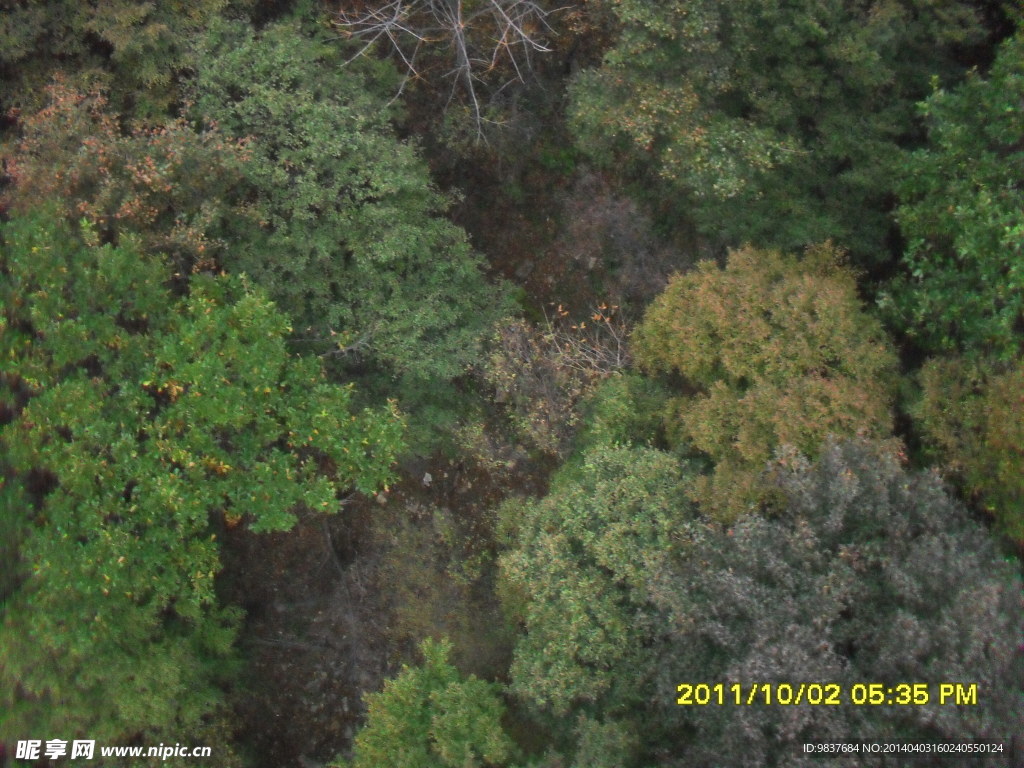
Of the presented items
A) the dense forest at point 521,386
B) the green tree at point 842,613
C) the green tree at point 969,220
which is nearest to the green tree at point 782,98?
the dense forest at point 521,386

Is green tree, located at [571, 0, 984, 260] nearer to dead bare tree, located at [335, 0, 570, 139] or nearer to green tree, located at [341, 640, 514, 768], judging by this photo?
dead bare tree, located at [335, 0, 570, 139]

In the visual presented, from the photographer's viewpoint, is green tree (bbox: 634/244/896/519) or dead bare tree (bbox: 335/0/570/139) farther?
dead bare tree (bbox: 335/0/570/139)

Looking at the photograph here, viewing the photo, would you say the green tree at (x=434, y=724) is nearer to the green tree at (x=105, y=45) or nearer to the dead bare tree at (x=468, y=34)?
the dead bare tree at (x=468, y=34)

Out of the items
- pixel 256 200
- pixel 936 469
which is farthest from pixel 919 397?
pixel 256 200

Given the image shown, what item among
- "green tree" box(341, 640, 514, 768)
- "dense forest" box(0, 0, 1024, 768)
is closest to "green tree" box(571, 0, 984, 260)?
"dense forest" box(0, 0, 1024, 768)

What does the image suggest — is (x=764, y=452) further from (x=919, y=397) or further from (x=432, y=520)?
(x=432, y=520)
